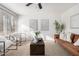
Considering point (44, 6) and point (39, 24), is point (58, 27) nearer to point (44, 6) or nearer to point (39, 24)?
point (39, 24)

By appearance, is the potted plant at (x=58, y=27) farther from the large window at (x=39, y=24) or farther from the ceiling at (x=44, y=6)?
the ceiling at (x=44, y=6)

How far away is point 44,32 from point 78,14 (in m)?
3.97

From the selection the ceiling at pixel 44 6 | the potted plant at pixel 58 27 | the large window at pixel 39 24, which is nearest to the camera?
the ceiling at pixel 44 6

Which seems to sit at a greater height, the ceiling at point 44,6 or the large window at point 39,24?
the ceiling at point 44,6

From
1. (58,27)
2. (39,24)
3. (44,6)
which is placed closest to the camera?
(44,6)

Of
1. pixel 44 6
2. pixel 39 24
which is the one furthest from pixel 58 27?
pixel 44 6

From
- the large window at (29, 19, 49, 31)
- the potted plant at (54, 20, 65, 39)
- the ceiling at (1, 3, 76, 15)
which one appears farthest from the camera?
the large window at (29, 19, 49, 31)

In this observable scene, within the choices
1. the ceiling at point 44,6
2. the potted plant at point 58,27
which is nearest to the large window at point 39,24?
the potted plant at point 58,27

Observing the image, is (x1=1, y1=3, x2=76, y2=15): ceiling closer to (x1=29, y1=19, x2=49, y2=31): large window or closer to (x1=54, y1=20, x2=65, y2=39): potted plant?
(x1=54, y1=20, x2=65, y2=39): potted plant

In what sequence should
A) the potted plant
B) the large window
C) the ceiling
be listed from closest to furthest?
the ceiling, the potted plant, the large window

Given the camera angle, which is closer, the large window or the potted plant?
the potted plant

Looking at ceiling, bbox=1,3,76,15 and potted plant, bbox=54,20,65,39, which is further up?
ceiling, bbox=1,3,76,15

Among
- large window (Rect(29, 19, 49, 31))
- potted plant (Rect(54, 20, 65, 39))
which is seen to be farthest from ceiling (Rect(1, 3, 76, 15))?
large window (Rect(29, 19, 49, 31))

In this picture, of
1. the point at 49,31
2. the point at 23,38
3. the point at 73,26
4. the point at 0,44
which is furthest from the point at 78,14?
the point at 23,38
